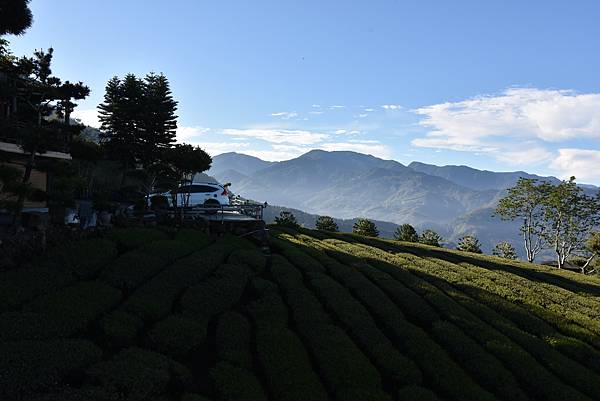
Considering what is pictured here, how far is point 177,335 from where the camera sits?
8.68m

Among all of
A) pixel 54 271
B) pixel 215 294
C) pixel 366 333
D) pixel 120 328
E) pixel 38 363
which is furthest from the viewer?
pixel 215 294

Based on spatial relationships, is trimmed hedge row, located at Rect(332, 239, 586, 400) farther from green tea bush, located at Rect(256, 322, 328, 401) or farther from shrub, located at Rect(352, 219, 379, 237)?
shrub, located at Rect(352, 219, 379, 237)

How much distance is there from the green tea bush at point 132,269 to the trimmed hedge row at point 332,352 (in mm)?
4386

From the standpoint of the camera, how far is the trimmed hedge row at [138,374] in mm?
6496

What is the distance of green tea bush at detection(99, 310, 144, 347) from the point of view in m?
8.22

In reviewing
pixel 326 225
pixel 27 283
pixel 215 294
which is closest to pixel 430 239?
pixel 326 225

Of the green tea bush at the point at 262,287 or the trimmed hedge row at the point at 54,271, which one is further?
the green tea bush at the point at 262,287

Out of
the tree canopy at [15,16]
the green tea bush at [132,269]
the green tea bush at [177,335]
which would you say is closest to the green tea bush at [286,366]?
the green tea bush at [177,335]

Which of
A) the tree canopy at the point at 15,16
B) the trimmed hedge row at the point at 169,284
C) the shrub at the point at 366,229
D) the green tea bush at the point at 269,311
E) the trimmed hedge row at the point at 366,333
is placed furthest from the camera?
the shrub at the point at 366,229

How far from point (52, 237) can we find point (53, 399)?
8614 millimetres

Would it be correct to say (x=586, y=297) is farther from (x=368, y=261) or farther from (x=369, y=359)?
(x=369, y=359)

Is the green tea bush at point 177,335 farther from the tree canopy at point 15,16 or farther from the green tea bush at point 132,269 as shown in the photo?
the tree canopy at point 15,16

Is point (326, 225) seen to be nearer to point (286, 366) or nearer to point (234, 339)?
point (234, 339)

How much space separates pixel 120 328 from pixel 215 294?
3.19 meters
